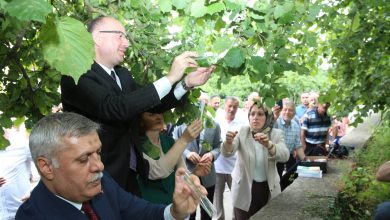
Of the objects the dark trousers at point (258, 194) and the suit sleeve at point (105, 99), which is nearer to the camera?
the suit sleeve at point (105, 99)

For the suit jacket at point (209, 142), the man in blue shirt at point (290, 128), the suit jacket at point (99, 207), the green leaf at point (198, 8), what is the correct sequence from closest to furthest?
the suit jacket at point (99, 207) → the green leaf at point (198, 8) → the suit jacket at point (209, 142) → the man in blue shirt at point (290, 128)

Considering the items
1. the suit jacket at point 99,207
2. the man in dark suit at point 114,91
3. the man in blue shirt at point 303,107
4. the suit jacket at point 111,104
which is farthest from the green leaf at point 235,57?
the man in blue shirt at point 303,107

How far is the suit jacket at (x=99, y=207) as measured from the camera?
1790mm

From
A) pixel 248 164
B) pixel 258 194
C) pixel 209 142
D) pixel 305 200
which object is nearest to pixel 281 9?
pixel 305 200

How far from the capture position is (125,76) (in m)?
2.70

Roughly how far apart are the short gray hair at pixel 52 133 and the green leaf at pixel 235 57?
2.65ft

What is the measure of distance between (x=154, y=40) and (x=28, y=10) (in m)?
2.05

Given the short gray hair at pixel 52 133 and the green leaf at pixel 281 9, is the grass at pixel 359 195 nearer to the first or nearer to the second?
the green leaf at pixel 281 9

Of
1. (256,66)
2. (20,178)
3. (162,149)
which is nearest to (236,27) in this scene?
(256,66)

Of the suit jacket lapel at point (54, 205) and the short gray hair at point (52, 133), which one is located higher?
the short gray hair at point (52, 133)

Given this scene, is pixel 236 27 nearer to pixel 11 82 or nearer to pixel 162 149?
pixel 162 149

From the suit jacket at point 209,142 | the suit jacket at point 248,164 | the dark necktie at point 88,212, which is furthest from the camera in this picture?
the suit jacket at point 209,142

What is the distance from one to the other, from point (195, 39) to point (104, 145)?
1199 millimetres

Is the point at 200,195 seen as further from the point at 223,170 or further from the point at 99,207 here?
the point at 223,170
